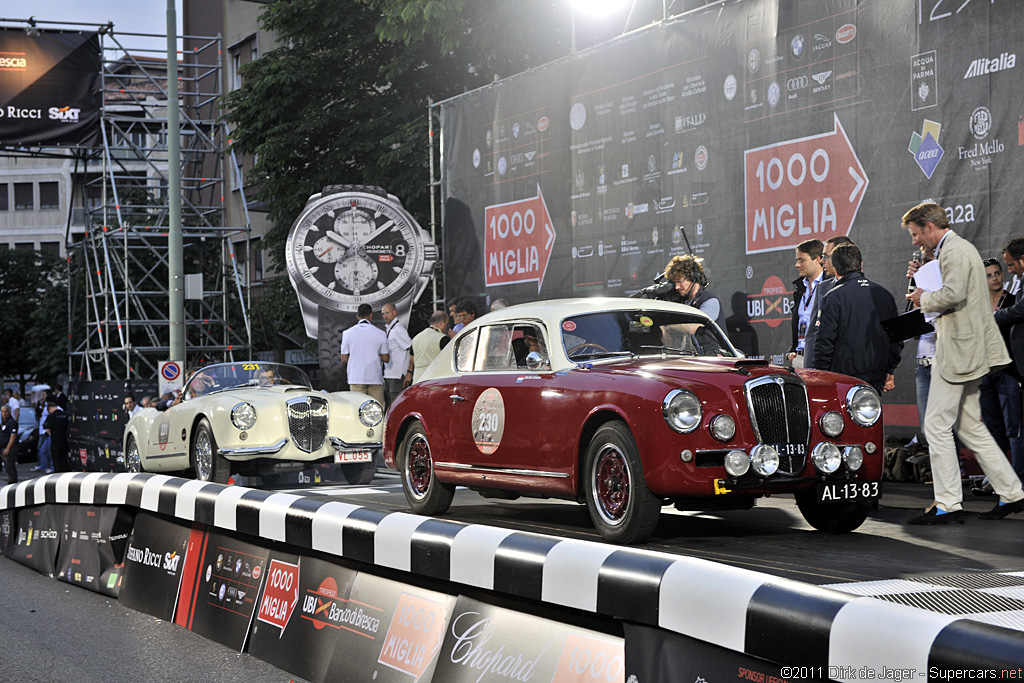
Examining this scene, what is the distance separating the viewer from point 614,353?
320 inches

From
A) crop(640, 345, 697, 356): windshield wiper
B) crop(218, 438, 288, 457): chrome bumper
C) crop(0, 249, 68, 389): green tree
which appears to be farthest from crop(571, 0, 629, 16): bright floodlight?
crop(0, 249, 68, 389): green tree

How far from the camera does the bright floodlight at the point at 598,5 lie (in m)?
16.0

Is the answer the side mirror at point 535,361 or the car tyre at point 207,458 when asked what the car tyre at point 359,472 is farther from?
the side mirror at point 535,361

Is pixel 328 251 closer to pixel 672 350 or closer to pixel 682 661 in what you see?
pixel 672 350

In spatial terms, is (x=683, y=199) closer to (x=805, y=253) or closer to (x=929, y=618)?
(x=805, y=253)

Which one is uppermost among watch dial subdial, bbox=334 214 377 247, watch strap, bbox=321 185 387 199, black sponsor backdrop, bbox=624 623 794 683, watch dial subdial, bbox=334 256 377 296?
watch strap, bbox=321 185 387 199

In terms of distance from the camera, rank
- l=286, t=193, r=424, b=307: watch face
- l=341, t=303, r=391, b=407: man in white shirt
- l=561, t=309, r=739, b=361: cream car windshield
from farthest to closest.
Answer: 1. l=286, t=193, r=424, b=307: watch face
2. l=341, t=303, r=391, b=407: man in white shirt
3. l=561, t=309, r=739, b=361: cream car windshield

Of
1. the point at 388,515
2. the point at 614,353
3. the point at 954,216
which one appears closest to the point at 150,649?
the point at 388,515

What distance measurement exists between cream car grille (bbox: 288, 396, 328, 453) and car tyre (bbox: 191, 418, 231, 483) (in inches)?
29.1

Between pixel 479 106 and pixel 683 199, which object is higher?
pixel 479 106

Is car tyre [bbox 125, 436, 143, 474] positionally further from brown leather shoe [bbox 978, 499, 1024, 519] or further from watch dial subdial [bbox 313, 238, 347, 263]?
Answer: brown leather shoe [bbox 978, 499, 1024, 519]

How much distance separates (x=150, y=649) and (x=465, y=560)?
2.63 metres

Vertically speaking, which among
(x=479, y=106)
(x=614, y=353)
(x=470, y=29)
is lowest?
(x=614, y=353)

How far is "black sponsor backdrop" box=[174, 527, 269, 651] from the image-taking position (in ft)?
21.1
